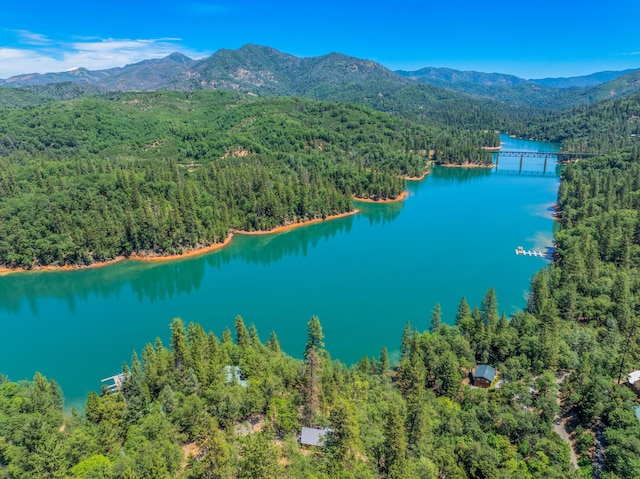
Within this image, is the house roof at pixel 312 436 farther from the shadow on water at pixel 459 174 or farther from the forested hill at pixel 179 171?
the shadow on water at pixel 459 174

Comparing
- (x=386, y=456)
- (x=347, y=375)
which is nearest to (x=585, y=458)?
(x=386, y=456)

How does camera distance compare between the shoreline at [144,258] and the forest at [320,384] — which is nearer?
the forest at [320,384]

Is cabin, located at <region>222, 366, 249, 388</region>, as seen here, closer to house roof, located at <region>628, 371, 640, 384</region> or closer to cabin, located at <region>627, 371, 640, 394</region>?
cabin, located at <region>627, 371, 640, 394</region>

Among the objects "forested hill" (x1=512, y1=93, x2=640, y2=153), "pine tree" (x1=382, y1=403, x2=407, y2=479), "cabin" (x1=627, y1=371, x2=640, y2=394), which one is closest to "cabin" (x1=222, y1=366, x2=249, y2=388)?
"pine tree" (x1=382, y1=403, x2=407, y2=479)

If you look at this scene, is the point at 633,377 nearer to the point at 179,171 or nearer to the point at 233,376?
the point at 233,376

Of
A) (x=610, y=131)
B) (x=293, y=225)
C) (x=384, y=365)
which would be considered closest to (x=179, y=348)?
(x=384, y=365)

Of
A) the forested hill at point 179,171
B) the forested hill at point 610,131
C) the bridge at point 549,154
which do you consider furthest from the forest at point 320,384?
the forested hill at point 610,131

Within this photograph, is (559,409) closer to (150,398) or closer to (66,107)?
(150,398)
